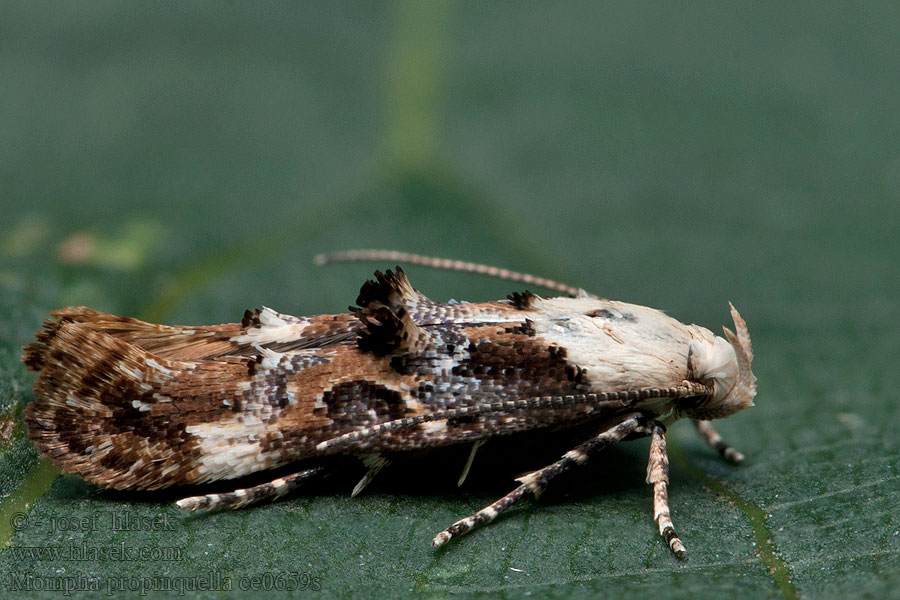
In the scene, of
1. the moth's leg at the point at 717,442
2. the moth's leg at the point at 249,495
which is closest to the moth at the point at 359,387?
the moth's leg at the point at 249,495

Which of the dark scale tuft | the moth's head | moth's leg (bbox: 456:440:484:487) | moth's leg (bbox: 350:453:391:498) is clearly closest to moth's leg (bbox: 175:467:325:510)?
moth's leg (bbox: 350:453:391:498)

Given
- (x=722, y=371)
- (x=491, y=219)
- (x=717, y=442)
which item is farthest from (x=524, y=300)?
(x=491, y=219)

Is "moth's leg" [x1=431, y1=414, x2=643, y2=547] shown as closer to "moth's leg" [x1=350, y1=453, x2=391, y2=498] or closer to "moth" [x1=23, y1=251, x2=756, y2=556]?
"moth" [x1=23, y1=251, x2=756, y2=556]

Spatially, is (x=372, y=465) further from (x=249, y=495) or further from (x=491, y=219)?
(x=491, y=219)

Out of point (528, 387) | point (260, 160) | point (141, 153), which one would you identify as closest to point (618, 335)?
point (528, 387)

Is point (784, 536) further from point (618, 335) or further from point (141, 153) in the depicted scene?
point (141, 153)
